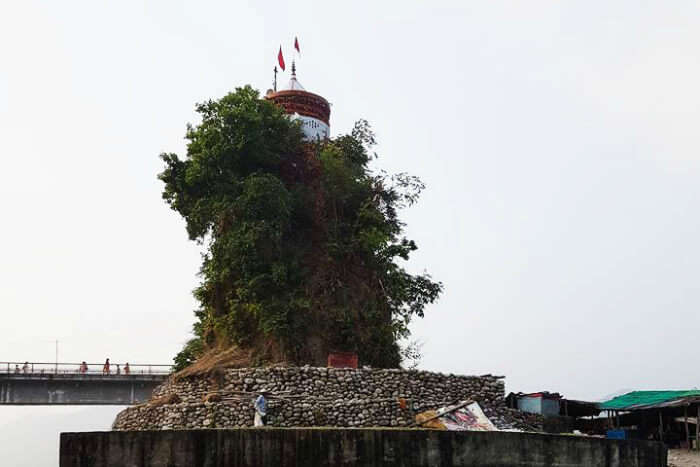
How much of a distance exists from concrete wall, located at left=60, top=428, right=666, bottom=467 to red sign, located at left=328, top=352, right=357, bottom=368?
665cm

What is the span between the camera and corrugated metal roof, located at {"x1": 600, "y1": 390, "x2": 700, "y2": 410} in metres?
28.3

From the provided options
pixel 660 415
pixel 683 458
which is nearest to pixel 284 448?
pixel 683 458

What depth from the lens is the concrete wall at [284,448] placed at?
1822 cm

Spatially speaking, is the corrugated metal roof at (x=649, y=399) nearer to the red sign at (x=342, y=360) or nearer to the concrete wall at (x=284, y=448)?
the concrete wall at (x=284, y=448)

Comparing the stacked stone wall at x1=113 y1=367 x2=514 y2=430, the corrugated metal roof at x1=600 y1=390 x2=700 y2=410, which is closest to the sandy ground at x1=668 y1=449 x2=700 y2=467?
the corrugated metal roof at x1=600 y1=390 x2=700 y2=410

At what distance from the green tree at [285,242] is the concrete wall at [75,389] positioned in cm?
1001

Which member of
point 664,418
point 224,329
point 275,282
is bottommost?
point 664,418

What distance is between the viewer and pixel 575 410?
110ft

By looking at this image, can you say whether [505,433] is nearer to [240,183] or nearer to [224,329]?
[224,329]

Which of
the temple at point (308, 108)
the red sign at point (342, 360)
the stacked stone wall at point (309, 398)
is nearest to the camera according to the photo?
the stacked stone wall at point (309, 398)

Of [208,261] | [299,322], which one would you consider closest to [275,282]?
[299,322]

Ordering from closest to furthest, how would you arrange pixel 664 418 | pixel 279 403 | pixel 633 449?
pixel 633 449
pixel 279 403
pixel 664 418

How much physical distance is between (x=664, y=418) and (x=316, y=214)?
17849 millimetres

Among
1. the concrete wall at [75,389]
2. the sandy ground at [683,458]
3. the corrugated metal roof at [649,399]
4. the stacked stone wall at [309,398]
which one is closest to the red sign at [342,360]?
the stacked stone wall at [309,398]
